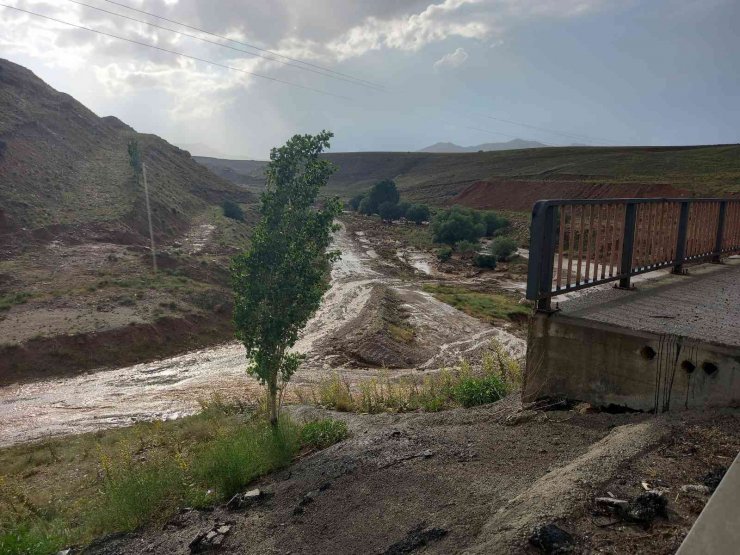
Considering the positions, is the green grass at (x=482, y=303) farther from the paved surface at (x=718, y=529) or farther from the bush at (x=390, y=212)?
the bush at (x=390, y=212)

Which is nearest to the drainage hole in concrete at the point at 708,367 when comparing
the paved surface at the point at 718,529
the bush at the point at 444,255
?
the paved surface at the point at 718,529

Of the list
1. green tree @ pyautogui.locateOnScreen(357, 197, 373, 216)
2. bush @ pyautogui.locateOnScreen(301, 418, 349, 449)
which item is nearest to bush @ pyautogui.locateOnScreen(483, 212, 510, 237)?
green tree @ pyautogui.locateOnScreen(357, 197, 373, 216)

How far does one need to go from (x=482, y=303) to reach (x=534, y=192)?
43482mm

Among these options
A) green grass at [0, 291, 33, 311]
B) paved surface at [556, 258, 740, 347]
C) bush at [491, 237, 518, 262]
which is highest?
paved surface at [556, 258, 740, 347]

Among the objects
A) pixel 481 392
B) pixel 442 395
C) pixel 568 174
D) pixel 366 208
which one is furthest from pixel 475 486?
pixel 568 174

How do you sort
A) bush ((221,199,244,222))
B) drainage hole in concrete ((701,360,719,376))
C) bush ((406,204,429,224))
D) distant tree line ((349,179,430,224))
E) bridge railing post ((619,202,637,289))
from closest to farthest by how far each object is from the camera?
drainage hole in concrete ((701,360,719,376))
bridge railing post ((619,202,637,289))
bush ((221,199,244,222))
bush ((406,204,429,224))
distant tree line ((349,179,430,224))

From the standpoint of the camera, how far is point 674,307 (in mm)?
6160

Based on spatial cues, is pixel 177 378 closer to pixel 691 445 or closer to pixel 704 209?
pixel 704 209

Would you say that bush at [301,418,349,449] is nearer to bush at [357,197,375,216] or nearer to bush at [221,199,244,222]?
bush at [221,199,244,222]

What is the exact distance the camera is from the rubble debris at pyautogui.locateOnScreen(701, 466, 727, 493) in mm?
3486

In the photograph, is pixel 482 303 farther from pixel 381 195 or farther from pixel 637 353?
pixel 381 195

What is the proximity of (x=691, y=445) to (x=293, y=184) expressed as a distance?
642 centimetres

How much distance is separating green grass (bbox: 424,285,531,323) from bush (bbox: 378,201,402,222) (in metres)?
40.1

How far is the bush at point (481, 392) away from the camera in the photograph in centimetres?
728
